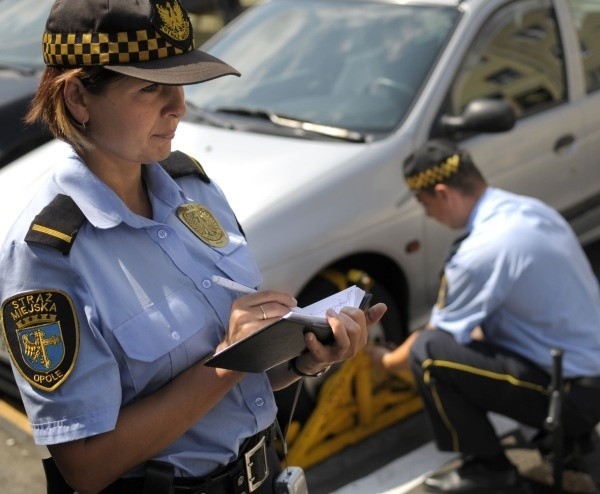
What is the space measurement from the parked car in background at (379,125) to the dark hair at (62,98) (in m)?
1.82

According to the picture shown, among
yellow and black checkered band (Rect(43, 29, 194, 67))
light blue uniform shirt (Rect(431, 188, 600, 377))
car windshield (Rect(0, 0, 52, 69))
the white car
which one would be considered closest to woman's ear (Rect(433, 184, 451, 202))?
light blue uniform shirt (Rect(431, 188, 600, 377))

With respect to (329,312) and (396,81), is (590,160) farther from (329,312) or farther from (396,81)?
(329,312)

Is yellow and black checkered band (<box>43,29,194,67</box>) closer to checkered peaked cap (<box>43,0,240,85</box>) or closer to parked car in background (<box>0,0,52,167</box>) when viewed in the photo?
checkered peaked cap (<box>43,0,240,85</box>)

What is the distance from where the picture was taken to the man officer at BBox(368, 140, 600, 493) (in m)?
3.71

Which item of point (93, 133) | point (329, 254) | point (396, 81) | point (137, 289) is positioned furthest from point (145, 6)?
point (396, 81)

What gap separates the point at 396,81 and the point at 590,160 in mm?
1178

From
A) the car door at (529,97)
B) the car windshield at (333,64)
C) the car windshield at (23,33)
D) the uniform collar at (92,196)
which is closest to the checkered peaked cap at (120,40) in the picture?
the uniform collar at (92,196)

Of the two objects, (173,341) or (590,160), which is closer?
(173,341)

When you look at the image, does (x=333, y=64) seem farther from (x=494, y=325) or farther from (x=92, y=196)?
(x=92, y=196)

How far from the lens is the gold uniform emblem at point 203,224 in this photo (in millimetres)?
2092

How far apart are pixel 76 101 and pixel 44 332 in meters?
0.42

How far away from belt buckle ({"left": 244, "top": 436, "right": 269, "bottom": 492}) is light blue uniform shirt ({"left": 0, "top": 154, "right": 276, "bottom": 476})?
0.14 ft

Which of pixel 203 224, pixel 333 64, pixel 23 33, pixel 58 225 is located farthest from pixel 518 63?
pixel 58 225

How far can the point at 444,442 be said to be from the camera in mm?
3912
